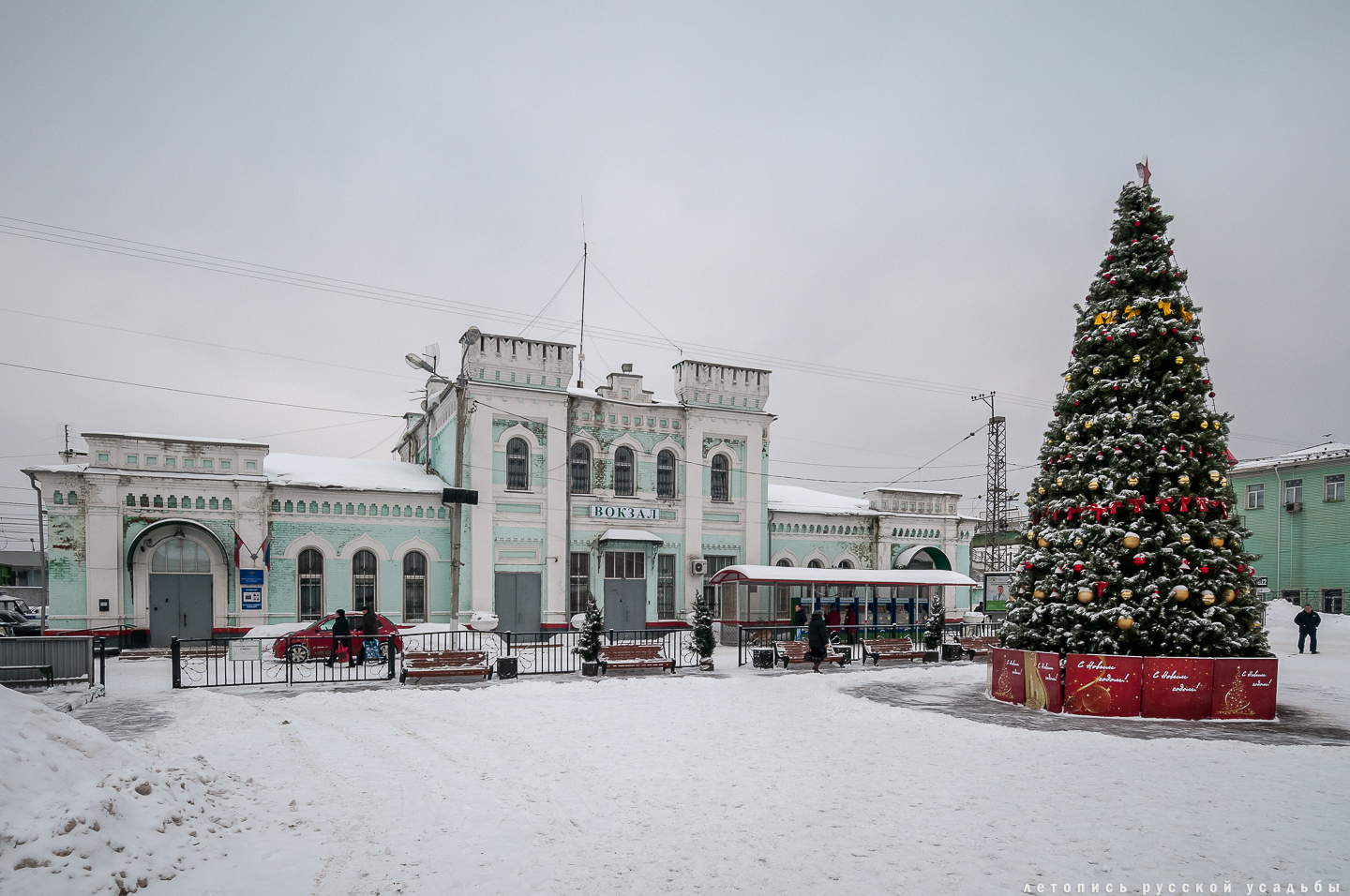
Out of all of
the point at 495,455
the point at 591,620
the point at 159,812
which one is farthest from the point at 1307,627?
the point at 159,812

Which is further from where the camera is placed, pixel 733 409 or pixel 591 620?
pixel 733 409

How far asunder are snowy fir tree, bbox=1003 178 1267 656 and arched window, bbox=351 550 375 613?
64.2 feet

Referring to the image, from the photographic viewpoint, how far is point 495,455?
27297 millimetres

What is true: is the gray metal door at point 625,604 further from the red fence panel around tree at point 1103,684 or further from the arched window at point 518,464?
the red fence panel around tree at point 1103,684

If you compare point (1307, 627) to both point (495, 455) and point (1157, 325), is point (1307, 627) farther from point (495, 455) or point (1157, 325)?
point (495, 455)

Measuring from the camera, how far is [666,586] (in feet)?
97.0

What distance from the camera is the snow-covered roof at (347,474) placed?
25297mm

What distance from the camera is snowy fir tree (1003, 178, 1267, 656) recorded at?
13.0m

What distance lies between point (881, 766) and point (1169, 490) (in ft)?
24.6

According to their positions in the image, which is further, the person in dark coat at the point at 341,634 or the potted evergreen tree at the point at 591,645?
the person in dark coat at the point at 341,634

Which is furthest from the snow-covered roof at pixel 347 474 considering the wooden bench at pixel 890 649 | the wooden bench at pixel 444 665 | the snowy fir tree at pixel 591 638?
the wooden bench at pixel 890 649

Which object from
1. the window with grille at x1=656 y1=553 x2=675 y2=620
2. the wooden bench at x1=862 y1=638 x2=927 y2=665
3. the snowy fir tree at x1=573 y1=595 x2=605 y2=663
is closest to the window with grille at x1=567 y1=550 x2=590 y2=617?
the window with grille at x1=656 y1=553 x2=675 y2=620

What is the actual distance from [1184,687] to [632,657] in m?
11.2

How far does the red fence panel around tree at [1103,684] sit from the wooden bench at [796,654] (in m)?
7.61
